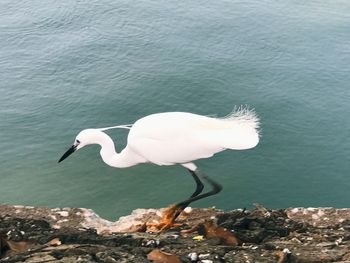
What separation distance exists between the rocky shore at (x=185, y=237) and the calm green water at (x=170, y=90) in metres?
3.22

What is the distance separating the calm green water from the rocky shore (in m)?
3.22

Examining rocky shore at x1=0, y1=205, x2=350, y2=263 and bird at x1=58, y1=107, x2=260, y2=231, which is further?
bird at x1=58, y1=107, x2=260, y2=231

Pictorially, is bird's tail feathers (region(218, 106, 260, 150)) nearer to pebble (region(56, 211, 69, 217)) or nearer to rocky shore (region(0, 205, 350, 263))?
rocky shore (region(0, 205, 350, 263))

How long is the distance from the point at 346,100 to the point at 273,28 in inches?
211

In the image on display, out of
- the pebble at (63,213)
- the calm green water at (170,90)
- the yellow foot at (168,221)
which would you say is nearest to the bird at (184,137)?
the yellow foot at (168,221)

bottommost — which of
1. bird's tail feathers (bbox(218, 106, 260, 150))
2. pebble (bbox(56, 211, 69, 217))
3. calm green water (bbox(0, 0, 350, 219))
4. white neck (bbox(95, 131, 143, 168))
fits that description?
pebble (bbox(56, 211, 69, 217))

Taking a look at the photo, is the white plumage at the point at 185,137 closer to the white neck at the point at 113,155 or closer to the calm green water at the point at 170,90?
the white neck at the point at 113,155

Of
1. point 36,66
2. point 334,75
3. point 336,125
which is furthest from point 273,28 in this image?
point 36,66

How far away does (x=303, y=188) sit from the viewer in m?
10.4

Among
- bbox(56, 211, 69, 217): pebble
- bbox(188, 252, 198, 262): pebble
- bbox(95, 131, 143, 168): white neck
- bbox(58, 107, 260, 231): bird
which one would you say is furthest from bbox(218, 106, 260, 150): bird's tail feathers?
bbox(56, 211, 69, 217): pebble

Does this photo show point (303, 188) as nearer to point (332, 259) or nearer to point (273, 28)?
point (332, 259)

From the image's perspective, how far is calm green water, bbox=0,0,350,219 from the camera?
1036cm

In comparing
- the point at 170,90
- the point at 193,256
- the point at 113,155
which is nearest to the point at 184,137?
the point at 113,155

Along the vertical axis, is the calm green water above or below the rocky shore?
above
